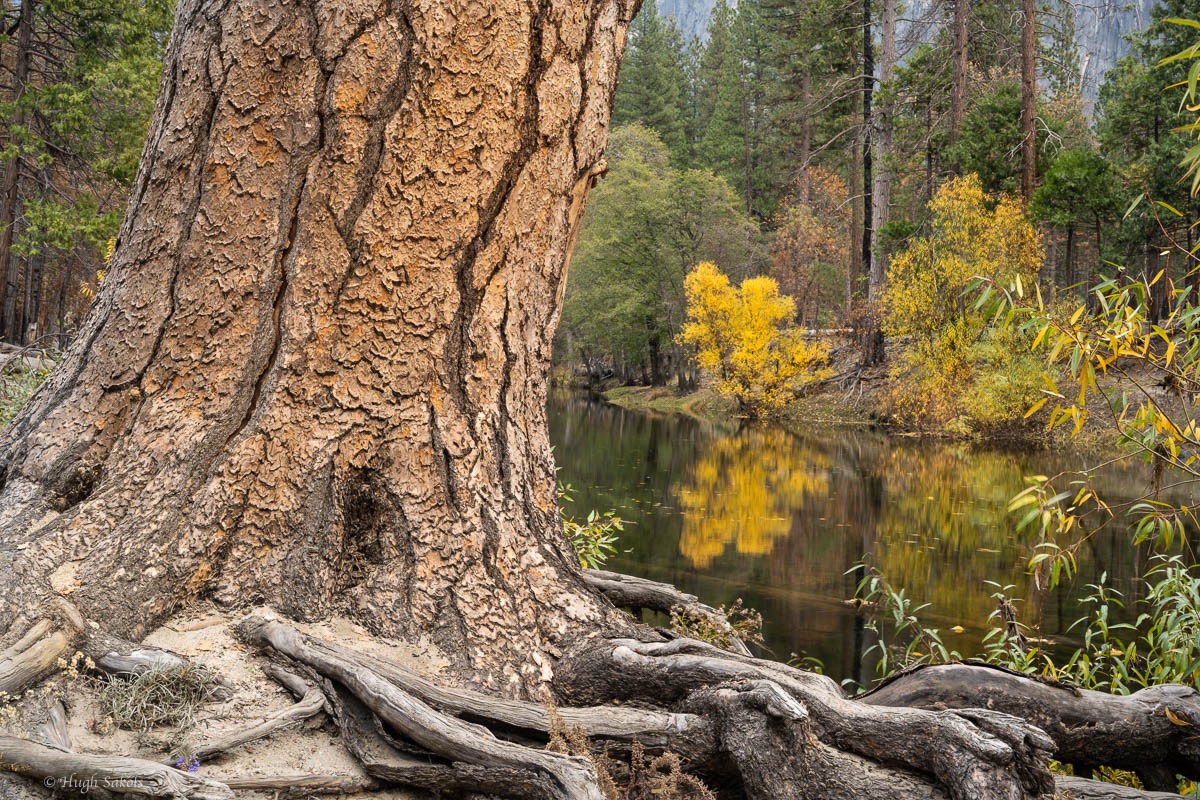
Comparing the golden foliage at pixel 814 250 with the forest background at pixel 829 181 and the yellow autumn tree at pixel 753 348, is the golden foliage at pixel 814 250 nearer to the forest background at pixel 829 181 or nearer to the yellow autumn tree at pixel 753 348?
the forest background at pixel 829 181

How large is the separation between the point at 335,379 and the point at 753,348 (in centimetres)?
2834

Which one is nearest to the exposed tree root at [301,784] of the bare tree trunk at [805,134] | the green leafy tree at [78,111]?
the green leafy tree at [78,111]

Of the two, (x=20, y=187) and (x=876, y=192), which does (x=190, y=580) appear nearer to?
(x=20, y=187)

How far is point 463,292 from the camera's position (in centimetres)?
300

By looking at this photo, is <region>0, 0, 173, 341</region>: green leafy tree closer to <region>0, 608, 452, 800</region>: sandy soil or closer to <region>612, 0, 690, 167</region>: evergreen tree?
<region>0, 608, 452, 800</region>: sandy soil

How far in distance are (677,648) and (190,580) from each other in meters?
1.46

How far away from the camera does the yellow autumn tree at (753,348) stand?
30703 millimetres

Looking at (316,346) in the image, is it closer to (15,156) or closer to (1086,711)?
(1086,711)

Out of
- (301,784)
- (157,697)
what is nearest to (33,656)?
(157,697)

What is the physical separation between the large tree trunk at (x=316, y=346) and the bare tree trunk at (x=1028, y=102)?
2412 centimetres

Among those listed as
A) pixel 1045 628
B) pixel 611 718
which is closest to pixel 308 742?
pixel 611 718

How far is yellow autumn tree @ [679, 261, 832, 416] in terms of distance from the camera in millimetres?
30703

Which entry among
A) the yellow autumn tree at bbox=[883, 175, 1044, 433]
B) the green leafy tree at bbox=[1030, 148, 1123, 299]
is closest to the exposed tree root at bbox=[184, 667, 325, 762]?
the yellow autumn tree at bbox=[883, 175, 1044, 433]

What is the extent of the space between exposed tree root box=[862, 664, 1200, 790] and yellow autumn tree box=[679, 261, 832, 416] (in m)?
27.8
